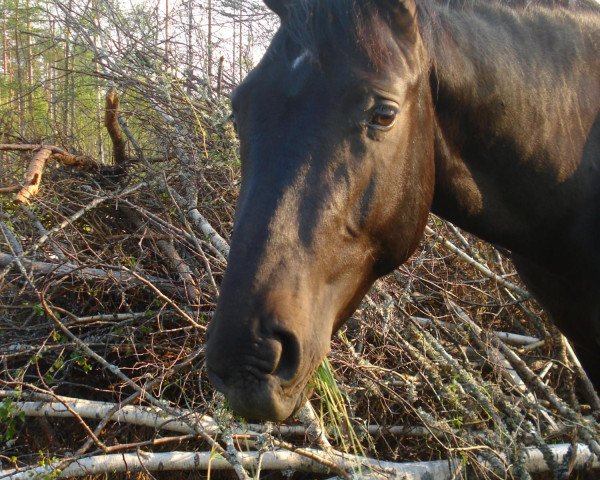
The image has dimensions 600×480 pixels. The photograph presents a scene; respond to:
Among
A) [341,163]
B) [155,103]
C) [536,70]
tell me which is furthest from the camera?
[155,103]

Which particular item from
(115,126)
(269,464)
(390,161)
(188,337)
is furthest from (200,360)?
(115,126)

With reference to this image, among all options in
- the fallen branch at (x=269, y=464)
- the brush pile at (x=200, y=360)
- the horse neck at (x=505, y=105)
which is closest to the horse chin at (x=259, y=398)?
the horse neck at (x=505, y=105)

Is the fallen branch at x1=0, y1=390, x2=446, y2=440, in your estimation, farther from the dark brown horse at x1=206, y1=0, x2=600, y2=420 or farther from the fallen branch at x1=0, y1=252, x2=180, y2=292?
the dark brown horse at x1=206, y1=0, x2=600, y2=420

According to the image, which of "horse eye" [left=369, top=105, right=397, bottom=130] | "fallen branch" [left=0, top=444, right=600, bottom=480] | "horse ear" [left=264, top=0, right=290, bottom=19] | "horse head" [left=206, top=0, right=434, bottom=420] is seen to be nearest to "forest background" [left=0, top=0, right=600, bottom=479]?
"fallen branch" [left=0, top=444, right=600, bottom=480]

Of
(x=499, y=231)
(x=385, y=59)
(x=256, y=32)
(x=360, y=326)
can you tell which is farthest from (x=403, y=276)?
(x=256, y=32)

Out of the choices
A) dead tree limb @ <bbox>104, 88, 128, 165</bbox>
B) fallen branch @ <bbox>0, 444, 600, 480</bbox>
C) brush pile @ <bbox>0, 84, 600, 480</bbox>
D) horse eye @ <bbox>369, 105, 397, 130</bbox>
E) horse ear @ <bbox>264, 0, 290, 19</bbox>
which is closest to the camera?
horse eye @ <bbox>369, 105, 397, 130</bbox>

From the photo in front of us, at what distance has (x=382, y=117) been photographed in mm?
1755

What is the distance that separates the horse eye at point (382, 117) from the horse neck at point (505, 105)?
1.16 feet

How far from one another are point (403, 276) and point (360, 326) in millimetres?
693

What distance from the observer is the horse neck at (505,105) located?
6.83 ft

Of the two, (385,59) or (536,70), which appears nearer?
(385,59)

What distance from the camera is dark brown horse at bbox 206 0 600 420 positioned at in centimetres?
148

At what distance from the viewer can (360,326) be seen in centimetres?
428

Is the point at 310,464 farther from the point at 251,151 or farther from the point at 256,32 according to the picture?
the point at 256,32
